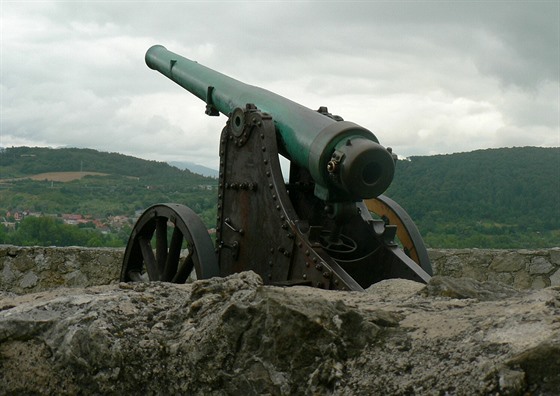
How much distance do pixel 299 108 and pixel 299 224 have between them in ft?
2.79

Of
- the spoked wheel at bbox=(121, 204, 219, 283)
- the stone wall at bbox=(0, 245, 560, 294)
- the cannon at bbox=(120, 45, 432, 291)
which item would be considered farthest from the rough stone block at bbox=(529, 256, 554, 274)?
the spoked wheel at bbox=(121, 204, 219, 283)

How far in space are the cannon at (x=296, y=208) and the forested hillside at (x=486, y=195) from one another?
8.15 meters

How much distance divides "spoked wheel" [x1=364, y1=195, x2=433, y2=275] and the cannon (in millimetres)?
14

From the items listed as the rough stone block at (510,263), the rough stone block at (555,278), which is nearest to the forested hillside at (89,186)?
the rough stone block at (510,263)

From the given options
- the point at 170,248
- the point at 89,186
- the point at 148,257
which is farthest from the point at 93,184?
the point at 170,248

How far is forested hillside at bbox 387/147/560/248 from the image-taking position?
1634 centimetres

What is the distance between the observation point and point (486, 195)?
21.0 metres

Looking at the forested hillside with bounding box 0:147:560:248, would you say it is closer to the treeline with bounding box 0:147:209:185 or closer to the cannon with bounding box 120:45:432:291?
the treeline with bounding box 0:147:209:185

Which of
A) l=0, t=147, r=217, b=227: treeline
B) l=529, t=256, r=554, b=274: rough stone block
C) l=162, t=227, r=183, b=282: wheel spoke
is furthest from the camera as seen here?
l=0, t=147, r=217, b=227: treeline

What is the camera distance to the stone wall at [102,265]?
26.0 ft

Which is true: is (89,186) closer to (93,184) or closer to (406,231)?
(93,184)

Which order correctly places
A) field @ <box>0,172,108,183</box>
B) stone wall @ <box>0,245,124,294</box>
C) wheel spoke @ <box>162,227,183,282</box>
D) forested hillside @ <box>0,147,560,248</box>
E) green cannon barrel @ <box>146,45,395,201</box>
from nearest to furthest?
1. green cannon barrel @ <box>146,45,395,201</box>
2. wheel spoke @ <box>162,227,183,282</box>
3. stone wall @ <box>0,245,124,294</box>
4. forested hillside @ <box>0,147,560,248</box>
5. field @ <box>0,172,108,183</box>

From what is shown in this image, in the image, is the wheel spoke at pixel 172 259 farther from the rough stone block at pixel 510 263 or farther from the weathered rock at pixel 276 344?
the rough stone block at pixel 510 263

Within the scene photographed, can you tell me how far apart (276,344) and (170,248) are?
3.74 metres
